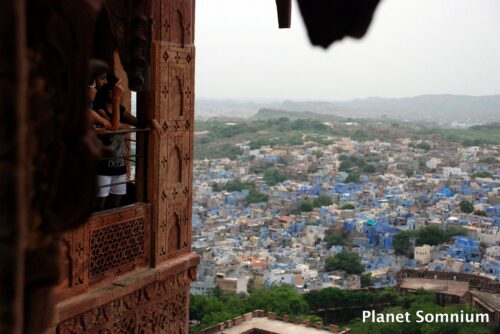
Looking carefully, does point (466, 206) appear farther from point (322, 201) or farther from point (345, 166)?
point (345, 166)

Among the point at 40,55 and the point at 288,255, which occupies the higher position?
the point at 40,55

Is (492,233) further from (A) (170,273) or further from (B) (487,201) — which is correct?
(A) (170,273)

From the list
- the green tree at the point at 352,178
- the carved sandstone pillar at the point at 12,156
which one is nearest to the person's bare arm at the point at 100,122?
the carved sandstone pillar at the point at 12,156

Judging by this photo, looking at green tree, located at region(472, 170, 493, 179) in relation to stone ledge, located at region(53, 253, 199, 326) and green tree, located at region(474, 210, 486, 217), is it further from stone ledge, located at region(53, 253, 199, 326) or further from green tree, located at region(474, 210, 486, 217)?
stone ledge, located at region(53, 253, 199, 326)

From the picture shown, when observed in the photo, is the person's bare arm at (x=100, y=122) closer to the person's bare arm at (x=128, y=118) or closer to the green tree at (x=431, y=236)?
the person's bare arm at (x=128, y=118)

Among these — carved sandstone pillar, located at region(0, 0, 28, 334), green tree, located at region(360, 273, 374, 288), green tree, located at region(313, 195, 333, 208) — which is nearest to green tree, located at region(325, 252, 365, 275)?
green tree, located at region(360, 273, 374, 288)

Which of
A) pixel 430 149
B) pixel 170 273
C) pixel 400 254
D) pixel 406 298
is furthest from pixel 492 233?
pixel 170 273

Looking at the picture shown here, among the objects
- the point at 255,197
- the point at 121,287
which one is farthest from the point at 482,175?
the point at 121,287
